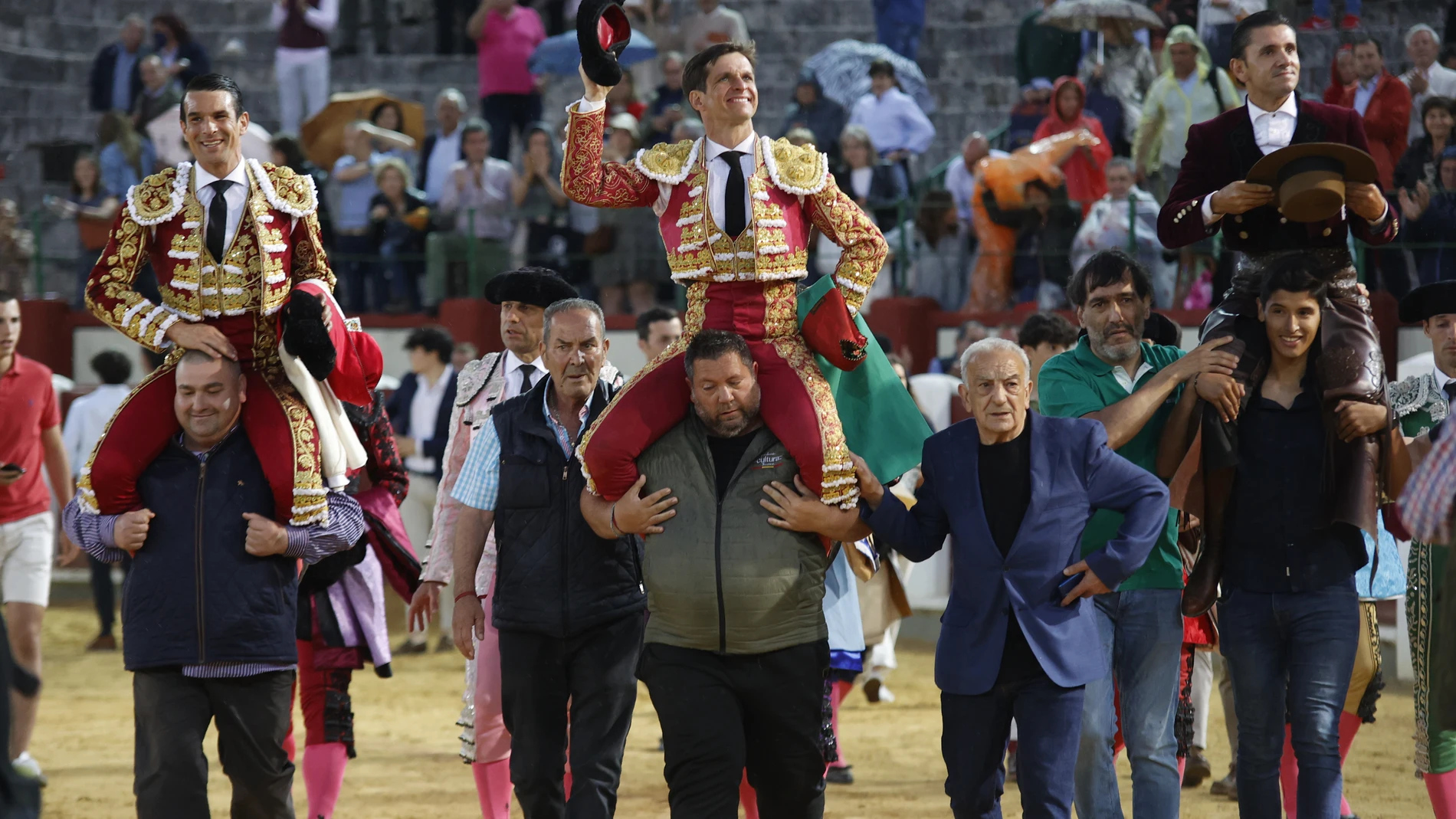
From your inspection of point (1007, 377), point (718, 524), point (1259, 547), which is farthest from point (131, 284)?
point (1259, 547)

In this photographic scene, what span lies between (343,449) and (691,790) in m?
1.62

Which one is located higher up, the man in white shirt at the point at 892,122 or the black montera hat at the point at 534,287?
the man in white shirt at the point at 892,122

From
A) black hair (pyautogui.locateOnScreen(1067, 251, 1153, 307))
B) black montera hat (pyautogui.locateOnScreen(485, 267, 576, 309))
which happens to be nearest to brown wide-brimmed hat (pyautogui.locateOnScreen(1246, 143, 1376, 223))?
black hair (pyautogui.locateOnScreen(1067, 251, 1153, 307))

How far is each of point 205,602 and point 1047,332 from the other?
3.70 m

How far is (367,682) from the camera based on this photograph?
1157 cm

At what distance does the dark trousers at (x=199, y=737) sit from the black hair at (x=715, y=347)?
65.7 inches

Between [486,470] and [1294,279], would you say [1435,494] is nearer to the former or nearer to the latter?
[1294,279]

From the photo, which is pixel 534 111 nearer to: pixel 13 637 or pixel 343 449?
pixel 13 637

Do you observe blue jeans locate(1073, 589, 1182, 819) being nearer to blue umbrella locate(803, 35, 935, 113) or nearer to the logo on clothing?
the logo on clothing

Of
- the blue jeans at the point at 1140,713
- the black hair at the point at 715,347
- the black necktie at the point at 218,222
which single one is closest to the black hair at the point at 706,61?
the black hair at the point at 715,347

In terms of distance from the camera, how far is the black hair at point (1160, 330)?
6391mm

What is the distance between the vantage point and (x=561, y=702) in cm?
575

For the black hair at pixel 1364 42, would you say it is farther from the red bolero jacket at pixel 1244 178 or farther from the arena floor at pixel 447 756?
the red bolero jacket at pixel 1244 178

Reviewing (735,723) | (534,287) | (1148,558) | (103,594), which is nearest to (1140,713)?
(1148,558)
